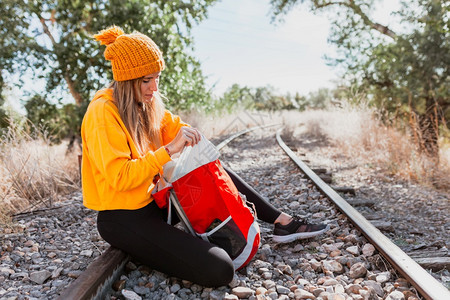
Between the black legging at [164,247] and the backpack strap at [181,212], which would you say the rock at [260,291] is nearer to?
the black legging at [164,247]

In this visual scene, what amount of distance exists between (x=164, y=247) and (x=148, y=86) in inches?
39.3

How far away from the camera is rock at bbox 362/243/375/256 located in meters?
2.43

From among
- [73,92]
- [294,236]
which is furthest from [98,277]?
[73,92]

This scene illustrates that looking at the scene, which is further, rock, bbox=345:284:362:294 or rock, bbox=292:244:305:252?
rock, bbox=292:244:305:252

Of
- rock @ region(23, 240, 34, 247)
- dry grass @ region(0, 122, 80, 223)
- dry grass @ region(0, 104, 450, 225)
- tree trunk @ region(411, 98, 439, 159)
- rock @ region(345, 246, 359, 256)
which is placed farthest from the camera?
tree trunk @ region(411, 98, 439, 159)

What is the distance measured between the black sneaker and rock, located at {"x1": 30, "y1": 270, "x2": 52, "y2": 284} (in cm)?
155

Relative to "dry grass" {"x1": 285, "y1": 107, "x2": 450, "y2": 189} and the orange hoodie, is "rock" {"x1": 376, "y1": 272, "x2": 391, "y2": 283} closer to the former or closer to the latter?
the orange hoodie

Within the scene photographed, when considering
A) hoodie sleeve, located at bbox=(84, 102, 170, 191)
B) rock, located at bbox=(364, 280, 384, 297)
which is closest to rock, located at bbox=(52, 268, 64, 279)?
hoodie sleeve, located at bbox=(84, 102, 170, 191)

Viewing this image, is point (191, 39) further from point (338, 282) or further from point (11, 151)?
point (338, 282)

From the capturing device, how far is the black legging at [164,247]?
208 cm

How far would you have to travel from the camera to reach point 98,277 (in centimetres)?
195

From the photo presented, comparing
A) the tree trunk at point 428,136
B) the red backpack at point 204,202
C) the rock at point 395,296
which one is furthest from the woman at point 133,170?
the tree trunk at point 428,136

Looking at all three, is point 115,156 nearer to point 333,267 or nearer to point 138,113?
point 138,113

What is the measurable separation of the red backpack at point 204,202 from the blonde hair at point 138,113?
10.4 inches
